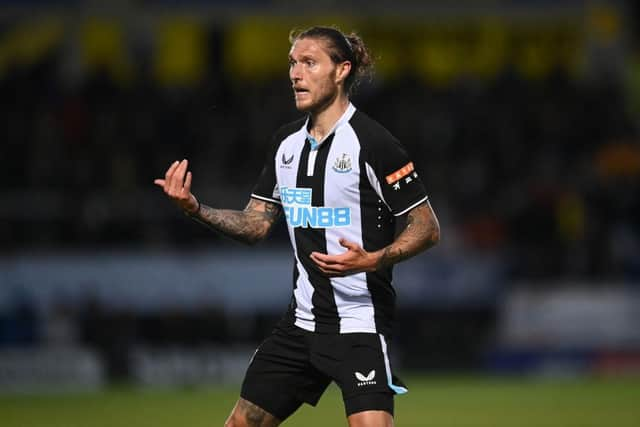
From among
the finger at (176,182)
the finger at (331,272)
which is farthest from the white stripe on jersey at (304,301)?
the finger at (176,182)

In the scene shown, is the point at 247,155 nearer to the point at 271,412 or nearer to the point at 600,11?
the point at 600,11

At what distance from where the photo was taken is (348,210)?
620cm

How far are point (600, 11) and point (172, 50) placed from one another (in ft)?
29.6

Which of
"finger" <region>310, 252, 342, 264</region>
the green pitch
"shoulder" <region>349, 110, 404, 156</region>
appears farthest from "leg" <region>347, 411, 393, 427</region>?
the green pitch

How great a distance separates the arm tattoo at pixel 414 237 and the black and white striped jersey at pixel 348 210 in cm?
6

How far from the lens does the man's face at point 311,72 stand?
619 centimetres

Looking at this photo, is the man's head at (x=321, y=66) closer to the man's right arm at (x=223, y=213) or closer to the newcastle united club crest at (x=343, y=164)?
the newcastle united club crest at (x=343, y=164)

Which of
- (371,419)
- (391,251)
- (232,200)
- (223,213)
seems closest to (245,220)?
(223,213)

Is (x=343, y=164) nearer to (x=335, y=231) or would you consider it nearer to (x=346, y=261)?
(x=335, y=231)

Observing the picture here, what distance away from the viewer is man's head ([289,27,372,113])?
620cm

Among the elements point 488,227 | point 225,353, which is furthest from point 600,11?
point 225,353

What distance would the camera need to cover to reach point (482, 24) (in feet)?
85.2

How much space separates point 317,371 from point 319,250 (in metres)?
0.62

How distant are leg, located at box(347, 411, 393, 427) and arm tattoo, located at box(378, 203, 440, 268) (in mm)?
710
